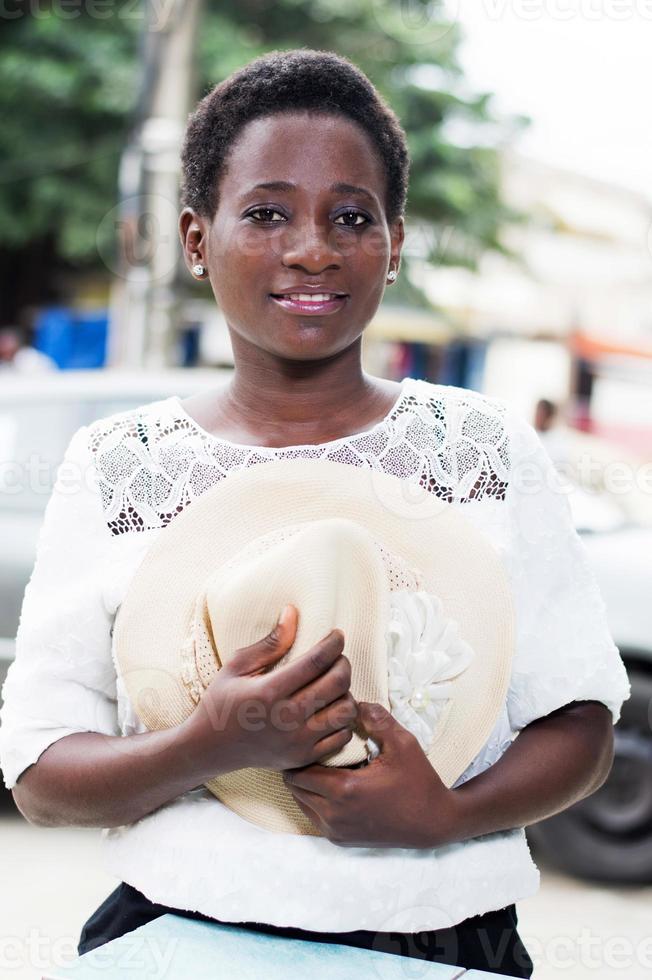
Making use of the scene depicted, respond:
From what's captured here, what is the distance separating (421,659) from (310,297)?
44cm

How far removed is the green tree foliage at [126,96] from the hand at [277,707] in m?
12.0

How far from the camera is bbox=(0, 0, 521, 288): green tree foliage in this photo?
1291 cm

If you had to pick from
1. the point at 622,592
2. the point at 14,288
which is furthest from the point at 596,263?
the point at 622,592

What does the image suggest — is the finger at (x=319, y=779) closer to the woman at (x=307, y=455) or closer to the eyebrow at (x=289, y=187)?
the woman at (x=307, y=455)

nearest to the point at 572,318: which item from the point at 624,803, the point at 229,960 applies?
the point at 624,803

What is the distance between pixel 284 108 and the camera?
1.43 m

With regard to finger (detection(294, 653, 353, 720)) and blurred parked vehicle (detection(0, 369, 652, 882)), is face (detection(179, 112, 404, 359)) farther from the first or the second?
blurred parked vehicle (detection(0, 369, 652, 882))

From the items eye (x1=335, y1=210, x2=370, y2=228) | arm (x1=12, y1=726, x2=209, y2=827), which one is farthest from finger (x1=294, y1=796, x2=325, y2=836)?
eye (x1=335, y1=210, x2=370, y2=228)

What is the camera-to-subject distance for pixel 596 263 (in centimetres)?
2269

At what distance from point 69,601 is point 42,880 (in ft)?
10.6

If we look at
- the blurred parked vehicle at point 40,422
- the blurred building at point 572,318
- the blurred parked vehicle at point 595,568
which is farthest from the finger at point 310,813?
the blurred building at point 572,318

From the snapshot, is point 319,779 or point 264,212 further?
point 264,212

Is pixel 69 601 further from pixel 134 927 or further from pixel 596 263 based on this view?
pixel 596 263

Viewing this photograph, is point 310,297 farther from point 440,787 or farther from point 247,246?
point 440,787
